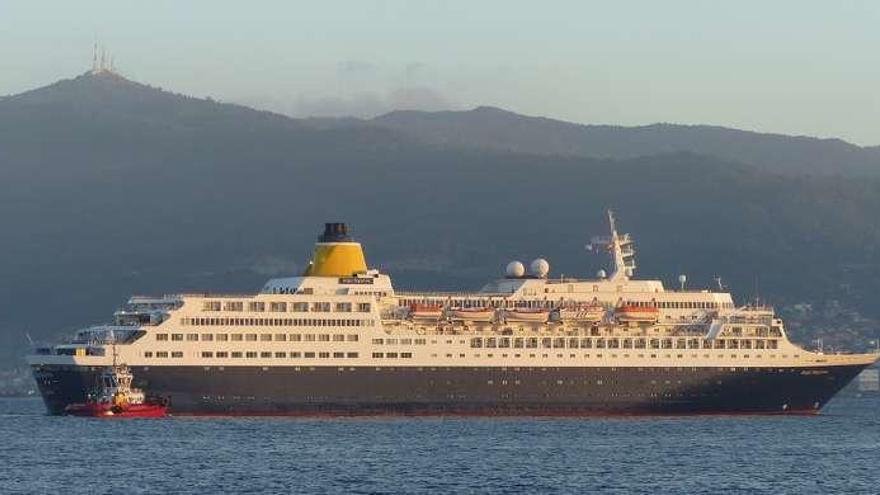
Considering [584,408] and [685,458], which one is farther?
[584,408]

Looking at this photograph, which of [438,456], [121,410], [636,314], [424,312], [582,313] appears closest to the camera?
[438,456]

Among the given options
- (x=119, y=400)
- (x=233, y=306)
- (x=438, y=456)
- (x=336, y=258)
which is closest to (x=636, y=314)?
(x=336, y=258)

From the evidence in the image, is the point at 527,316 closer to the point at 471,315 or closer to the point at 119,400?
the point at 471,315

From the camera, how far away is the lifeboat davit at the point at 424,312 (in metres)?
120

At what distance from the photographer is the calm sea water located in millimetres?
81562

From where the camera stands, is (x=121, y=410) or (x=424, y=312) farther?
(x=424, y=312)

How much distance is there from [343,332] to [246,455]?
2681 centimetres

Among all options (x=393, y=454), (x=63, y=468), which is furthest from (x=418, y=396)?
(x=63, y=468)

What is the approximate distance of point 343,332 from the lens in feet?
388

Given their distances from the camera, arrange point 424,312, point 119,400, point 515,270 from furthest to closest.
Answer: point 515,270, point 424,312, point 119,400

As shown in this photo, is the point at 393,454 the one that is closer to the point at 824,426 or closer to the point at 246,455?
the point at 246,455

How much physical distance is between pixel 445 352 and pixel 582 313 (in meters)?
7.60

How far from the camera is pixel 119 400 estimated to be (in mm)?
114062

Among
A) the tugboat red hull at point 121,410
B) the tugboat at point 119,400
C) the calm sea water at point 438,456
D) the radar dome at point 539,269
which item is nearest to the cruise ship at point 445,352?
the radar dome at point 539,269
